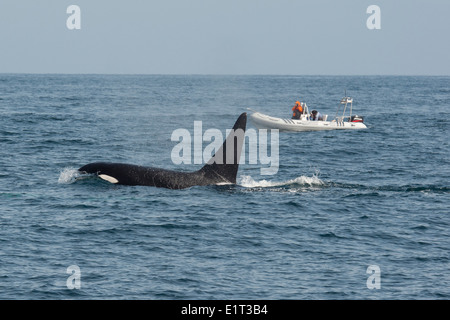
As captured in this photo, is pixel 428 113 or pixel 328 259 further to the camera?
pixel 428 113

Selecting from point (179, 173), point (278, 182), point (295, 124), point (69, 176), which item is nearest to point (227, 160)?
point (179, 173)

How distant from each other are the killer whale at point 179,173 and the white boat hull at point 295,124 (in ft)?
106

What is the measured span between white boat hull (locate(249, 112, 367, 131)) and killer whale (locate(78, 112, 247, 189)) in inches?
1276

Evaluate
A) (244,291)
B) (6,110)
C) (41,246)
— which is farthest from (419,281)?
(6,110)

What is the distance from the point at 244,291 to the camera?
17688 millimetres

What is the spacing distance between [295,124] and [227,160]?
108ft

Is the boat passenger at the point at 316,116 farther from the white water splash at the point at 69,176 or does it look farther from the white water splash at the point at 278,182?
the white water splash at the point at 69,176

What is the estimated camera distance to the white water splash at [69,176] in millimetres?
30450

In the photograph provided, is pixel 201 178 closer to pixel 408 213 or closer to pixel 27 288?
pixel 408 213

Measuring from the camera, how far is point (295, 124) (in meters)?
61.2

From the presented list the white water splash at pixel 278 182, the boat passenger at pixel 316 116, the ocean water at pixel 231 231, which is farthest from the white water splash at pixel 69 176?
the boat passenger at pixel 316 116

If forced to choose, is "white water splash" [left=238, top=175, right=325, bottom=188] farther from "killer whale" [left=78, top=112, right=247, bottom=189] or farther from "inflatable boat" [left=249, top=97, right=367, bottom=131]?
"inflatable boat" [left=249, top=97, right=367, bottom=131]
